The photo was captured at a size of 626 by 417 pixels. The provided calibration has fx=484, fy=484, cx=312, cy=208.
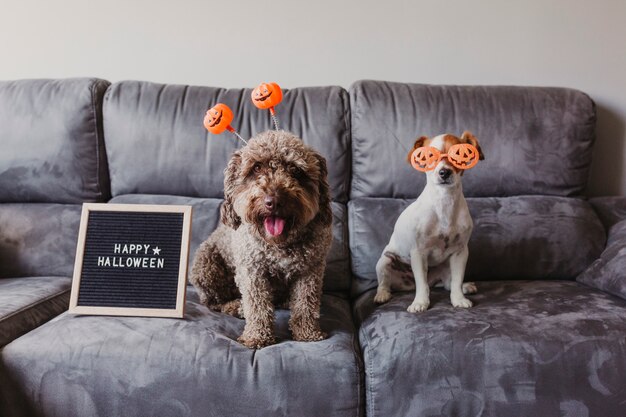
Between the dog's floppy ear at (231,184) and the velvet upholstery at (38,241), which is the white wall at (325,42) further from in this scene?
the dog's floppy ear at (231,184)

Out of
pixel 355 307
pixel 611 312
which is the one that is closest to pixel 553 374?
pixel 611 312

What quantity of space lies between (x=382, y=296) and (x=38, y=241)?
4.68 ft

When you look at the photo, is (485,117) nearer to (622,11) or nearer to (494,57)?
(494,57)

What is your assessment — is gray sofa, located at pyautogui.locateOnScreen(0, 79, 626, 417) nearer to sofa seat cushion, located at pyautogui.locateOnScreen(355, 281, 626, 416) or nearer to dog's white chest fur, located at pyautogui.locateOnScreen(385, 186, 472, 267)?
sofa seat cushion, located at pyautogui.locateOnScreen(355, 281, 626, 416)

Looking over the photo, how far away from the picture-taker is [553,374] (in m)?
1.30

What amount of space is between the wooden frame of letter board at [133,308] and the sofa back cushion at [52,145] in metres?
0.50

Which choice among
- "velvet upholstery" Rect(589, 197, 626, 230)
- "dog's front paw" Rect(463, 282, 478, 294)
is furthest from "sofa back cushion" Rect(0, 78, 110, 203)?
"velvet upholstery" Rect(589, 197, 626, 230)

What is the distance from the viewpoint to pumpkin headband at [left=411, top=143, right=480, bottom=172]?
156 centimetres

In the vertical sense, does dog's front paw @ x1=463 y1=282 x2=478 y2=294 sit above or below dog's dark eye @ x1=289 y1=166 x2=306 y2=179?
below

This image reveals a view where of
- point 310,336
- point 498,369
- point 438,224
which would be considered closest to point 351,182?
point 438,224

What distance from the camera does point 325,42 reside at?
7.82ft

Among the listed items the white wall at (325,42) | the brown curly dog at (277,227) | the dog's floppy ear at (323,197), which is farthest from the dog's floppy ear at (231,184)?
the white wall at (325,42)

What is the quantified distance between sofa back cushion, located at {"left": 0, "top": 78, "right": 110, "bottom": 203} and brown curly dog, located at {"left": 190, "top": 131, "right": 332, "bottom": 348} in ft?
2.99

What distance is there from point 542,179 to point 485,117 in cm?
36
